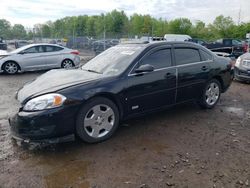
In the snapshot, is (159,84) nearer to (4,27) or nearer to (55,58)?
(55,58)

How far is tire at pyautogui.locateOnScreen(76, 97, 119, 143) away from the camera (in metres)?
3.60

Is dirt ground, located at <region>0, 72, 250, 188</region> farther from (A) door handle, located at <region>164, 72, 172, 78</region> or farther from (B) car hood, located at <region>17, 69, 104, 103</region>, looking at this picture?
(A) door handle, located at <region>164, 72, 172, 78</region>

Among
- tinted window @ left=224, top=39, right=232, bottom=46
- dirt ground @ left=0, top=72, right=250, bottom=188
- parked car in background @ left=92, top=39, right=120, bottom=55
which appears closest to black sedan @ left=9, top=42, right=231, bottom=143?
dirt ground @ left=0, top=72, right=250, bottom=188

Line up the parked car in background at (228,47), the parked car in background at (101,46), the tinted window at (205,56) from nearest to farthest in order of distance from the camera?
1. the tinted window at (205,56)
2. the parked car in background at (228,47)
3. the parked car in background at (101,46)

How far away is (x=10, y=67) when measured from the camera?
10617mm

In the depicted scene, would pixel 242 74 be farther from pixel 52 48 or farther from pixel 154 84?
pixel 52 48

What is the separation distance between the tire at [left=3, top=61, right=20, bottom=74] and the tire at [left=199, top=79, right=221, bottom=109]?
27.9 ft

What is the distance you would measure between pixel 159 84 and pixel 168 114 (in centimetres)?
102

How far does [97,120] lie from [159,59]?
1695mm

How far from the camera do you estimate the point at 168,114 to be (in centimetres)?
518

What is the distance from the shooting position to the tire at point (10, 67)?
10578 mm

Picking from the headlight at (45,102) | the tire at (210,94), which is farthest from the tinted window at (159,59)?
the headlight at (45,102)

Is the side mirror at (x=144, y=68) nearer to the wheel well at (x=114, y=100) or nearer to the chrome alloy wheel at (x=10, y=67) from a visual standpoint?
the wheel well at (x=114, y=100)

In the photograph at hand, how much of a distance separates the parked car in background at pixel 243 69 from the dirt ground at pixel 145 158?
4281 mm
